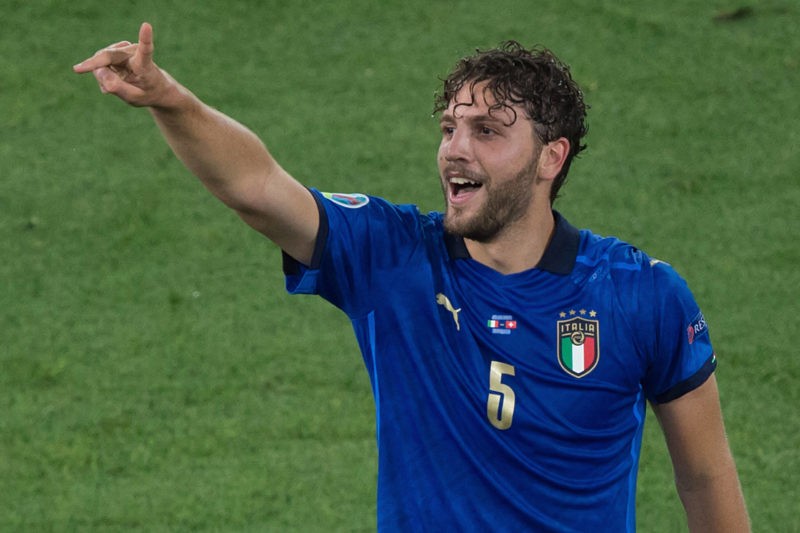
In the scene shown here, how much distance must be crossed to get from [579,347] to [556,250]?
0.31m

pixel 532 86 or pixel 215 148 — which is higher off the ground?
pixel 532 86

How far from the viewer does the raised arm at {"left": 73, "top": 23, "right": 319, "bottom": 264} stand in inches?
125

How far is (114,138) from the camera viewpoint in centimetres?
952

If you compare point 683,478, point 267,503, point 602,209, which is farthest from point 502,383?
point 602,209

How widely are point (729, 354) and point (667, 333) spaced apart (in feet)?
13.8

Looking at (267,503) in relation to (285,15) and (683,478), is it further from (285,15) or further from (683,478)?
(285,15)

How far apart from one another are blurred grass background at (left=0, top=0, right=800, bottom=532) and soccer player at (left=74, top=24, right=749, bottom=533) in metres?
3.00

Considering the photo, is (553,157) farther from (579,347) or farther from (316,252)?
(316,252)

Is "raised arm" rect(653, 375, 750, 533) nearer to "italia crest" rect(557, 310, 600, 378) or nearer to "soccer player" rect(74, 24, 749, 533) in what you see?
"soccer player" rect(74, 24, 749, 533)

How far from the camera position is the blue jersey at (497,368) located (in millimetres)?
3682

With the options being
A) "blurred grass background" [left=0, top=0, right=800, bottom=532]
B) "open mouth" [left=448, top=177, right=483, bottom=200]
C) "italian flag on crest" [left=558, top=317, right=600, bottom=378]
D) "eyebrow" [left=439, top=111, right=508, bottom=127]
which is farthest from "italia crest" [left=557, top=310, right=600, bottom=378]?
"blurred grass background" [left=0, top=0, right=800, bottom=532]

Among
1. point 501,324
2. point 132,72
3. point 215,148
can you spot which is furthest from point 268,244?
point 132,72

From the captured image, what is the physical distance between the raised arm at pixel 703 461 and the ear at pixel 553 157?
2.32 feet

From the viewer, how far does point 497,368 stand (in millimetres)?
3721
